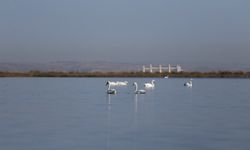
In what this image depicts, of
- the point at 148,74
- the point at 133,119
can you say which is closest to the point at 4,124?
the point at 133,119

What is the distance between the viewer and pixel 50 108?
17094 mm

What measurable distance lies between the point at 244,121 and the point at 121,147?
536cm

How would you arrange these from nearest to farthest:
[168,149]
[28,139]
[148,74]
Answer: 1. [168,149]
2. [28,139]
3. [148,74]

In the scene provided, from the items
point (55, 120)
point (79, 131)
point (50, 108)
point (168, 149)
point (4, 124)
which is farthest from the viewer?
point (50, 108)

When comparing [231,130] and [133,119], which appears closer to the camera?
[231,130]

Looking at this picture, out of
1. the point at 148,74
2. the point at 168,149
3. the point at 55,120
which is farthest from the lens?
the point at 148,74

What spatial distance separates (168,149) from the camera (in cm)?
917

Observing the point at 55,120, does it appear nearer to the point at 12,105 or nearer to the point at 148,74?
the point at 12,105

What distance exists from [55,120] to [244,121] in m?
5.06

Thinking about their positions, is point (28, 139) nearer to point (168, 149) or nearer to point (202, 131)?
point (168, 149)

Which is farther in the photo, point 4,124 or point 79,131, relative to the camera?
point 4,124

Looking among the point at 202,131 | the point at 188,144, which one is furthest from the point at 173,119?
the point at 188,144

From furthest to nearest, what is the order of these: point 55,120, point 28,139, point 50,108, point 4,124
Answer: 1. point 50,108
2. point 55,120
3. point 4,124
4. point 28,139

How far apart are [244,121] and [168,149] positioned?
16.3 ft
